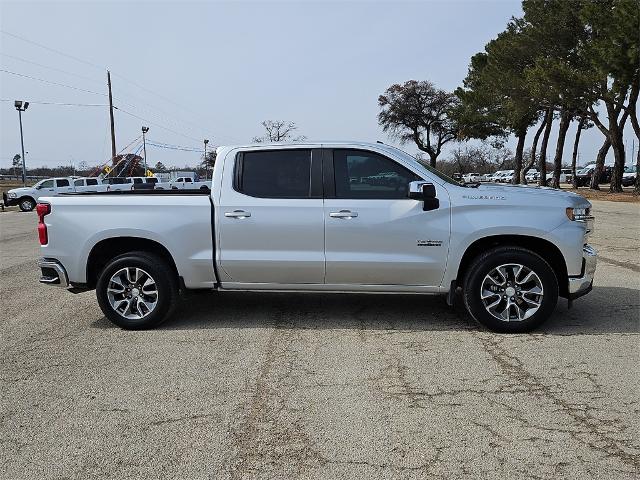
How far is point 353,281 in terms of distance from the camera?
18.6 feet

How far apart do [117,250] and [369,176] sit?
2831 millimetres

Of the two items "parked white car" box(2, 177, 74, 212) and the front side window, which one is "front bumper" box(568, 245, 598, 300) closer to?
the front side window

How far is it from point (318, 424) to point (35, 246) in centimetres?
1191

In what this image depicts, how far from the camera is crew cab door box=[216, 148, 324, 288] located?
5621mm

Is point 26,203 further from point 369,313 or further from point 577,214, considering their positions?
point 577,214

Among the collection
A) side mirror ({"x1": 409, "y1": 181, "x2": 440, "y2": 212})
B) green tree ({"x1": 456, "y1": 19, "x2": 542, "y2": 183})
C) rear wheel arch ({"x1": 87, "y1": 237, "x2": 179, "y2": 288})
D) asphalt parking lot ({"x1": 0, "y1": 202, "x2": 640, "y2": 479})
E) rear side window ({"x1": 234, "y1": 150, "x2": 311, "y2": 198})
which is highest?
green tree ({"x1": 456, "y1": 19, "x2": 542, "y2": 183})

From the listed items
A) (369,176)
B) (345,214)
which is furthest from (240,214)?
(369,176)

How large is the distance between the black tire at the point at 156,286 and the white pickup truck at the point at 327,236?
0.01 meters

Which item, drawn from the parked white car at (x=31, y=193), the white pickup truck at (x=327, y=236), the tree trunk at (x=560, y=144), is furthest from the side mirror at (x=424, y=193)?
the tree trunk at (x=560, y=144)

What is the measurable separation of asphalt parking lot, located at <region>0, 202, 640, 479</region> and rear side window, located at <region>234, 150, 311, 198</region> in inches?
55.6

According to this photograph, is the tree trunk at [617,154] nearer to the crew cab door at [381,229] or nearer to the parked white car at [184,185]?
the parked white car at [184,185]

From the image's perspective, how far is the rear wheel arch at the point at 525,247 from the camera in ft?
18.2

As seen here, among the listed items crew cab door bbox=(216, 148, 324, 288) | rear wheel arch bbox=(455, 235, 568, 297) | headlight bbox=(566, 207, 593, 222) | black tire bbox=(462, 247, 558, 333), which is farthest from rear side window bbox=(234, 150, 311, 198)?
headlight bbox=(566, 207, 593, 222)

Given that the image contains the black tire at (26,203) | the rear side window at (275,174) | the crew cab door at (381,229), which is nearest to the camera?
the crew cab door at (381,229)
